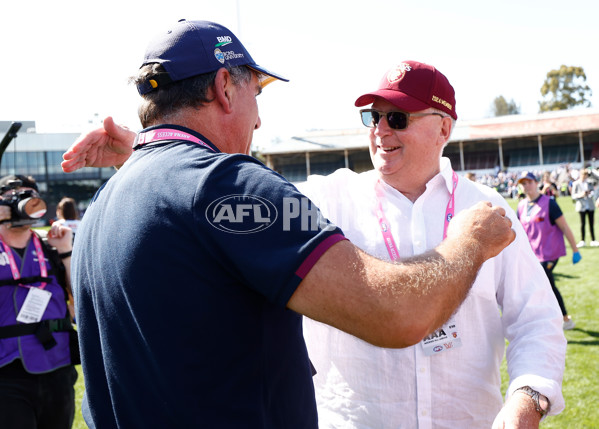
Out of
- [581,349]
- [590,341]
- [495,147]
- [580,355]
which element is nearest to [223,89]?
[580,355]

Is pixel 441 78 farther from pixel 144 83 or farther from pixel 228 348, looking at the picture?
pixel 228 348

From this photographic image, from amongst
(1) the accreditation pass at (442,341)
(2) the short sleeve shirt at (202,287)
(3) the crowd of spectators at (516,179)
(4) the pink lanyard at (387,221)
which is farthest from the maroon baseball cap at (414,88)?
(3) the crowd of spectators at (516,179)

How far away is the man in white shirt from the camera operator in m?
2.17

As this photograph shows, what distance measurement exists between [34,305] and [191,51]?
2.91m

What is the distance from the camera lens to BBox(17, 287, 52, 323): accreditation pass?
3.73 meters

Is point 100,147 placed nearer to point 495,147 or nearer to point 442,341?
point 442,341

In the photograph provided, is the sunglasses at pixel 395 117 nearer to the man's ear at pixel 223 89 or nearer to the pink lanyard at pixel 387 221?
the pink lanyard at pixel 387 221

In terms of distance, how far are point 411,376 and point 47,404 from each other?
2644mm

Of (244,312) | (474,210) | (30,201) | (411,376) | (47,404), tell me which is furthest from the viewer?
(30,201)

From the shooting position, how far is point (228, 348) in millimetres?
1354

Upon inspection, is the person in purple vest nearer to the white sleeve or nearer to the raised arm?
the white sleeve

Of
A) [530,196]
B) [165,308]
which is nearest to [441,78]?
[165,308]

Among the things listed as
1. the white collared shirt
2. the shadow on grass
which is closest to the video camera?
the white collared shirt

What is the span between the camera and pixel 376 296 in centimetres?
127
